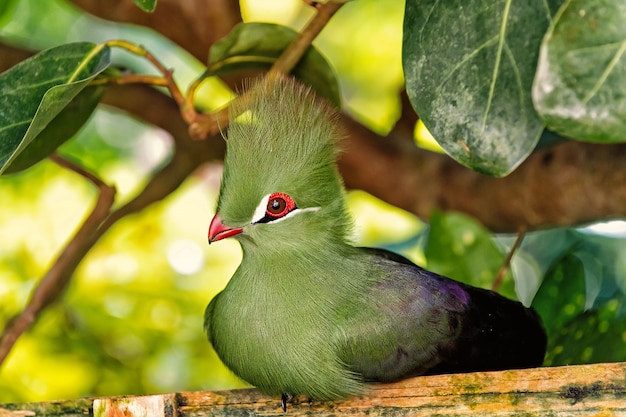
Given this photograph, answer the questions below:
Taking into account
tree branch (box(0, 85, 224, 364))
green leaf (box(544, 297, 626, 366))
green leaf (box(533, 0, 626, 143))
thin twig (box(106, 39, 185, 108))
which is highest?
tree branch (box(0, 85, 224, 364))

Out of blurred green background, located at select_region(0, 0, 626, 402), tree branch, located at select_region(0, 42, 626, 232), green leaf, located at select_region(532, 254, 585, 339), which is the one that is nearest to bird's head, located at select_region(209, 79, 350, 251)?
blurred green background, located at select_region(0, 0, 626, 402)

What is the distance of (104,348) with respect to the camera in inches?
90.7

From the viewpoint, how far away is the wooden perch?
105cm

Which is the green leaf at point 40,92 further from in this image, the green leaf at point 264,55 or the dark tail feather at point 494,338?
the dark tail feather at point 494,338

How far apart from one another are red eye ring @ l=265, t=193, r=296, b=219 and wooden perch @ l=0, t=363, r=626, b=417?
27cm

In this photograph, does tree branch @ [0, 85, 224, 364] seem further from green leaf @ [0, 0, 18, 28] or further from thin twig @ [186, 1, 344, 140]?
thin twig @ [186, 1, 344, 140]

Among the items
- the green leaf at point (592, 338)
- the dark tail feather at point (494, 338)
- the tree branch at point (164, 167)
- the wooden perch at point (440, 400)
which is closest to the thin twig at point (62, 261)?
the tree branch at point (164, 167)

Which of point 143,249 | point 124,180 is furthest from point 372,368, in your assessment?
point 124,180

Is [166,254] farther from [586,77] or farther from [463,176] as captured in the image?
[586,77]

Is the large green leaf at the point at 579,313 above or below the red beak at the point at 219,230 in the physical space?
below

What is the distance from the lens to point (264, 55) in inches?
62.4

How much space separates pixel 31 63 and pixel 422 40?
0.61 meters

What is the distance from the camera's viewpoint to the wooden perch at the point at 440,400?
1049mm

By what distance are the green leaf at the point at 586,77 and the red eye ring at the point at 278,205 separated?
0.45 metres
